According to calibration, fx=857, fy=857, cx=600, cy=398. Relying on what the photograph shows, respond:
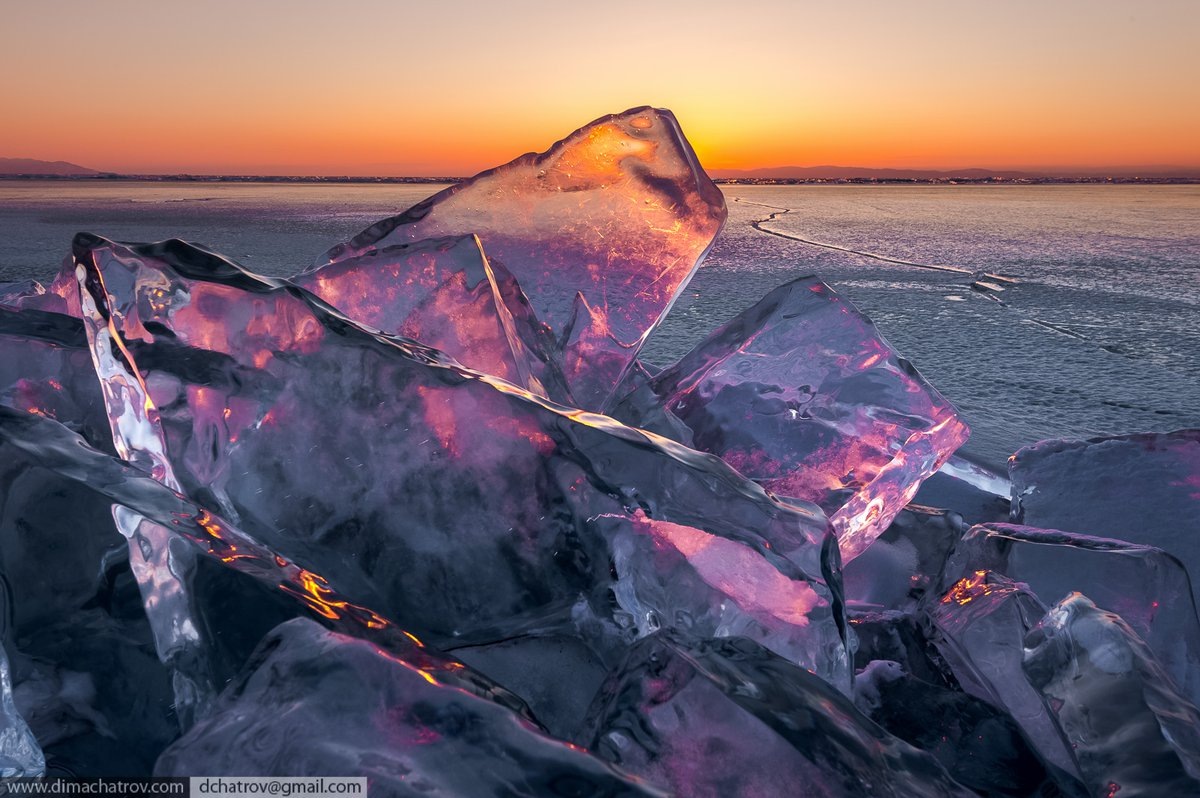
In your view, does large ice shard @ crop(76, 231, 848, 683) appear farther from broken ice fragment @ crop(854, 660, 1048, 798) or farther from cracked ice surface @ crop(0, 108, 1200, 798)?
broken ice fragment @ crop(854, 660, 1048, 798)

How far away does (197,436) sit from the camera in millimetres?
882

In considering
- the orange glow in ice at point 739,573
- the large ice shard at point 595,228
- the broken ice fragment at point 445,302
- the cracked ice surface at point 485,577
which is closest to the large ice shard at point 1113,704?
the cracked ice surface at point 485,577

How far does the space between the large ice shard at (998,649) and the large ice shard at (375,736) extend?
0.50 m

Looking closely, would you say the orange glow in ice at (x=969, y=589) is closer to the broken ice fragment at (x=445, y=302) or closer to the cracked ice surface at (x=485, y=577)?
the cracked ice surface at (x=485, y=577)

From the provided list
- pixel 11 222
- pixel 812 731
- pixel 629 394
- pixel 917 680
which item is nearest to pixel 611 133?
pixel 629 394

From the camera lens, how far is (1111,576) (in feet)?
3.30

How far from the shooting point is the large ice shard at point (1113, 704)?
681 millimetres

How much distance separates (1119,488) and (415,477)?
1051 millimetres

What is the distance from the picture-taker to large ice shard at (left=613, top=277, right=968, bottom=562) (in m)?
1.21

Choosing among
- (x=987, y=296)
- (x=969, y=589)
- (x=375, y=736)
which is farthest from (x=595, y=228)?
(x=987, y=296)

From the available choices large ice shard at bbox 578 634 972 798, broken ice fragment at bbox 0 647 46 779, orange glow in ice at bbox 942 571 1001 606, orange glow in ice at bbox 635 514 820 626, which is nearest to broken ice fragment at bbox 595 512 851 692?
orange glow in ice at bbox 635 514 820 626

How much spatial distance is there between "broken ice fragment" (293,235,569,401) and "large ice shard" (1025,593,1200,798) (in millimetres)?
688

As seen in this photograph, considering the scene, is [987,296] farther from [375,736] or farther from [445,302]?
[375,736]

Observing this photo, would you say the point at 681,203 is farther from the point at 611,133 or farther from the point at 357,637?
the point at 357,637
